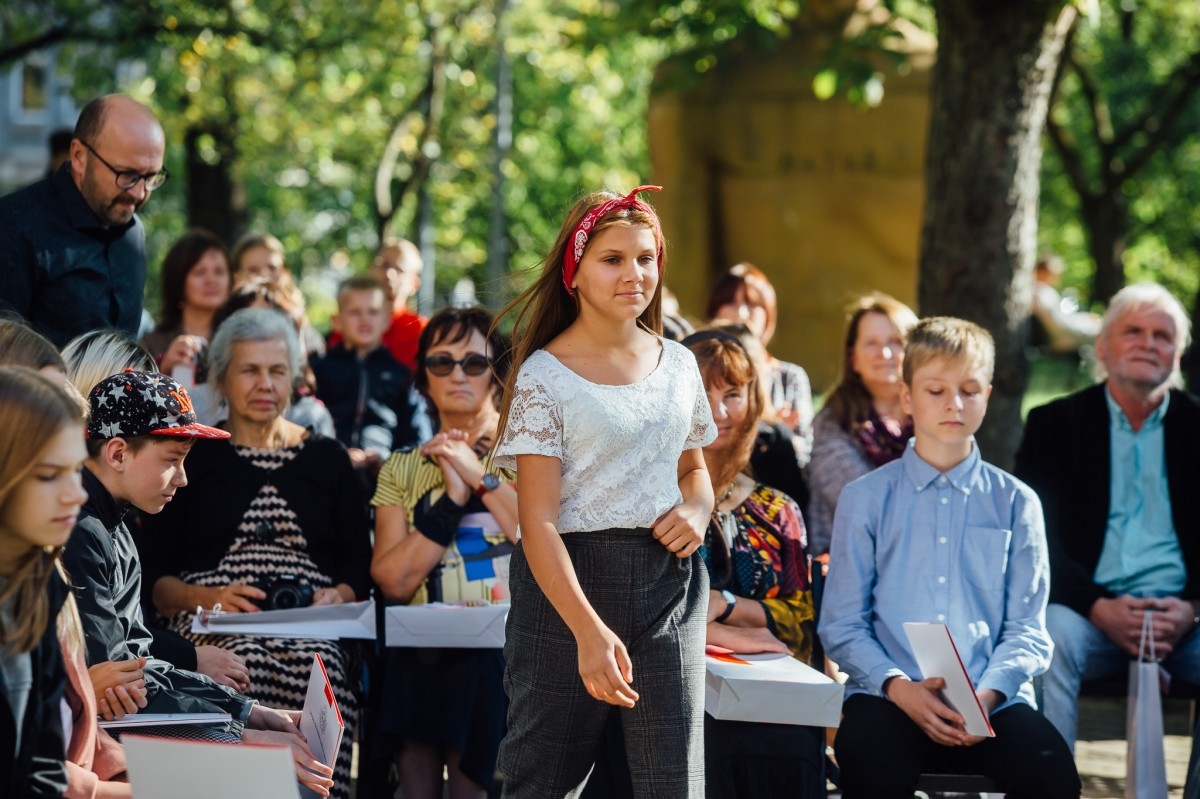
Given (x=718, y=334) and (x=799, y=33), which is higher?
(x=799, y=33)

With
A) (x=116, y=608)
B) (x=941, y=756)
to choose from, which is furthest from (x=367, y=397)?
(x=941, y=756)

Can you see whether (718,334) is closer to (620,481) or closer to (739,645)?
(739,645)

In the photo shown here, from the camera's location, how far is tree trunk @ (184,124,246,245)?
15672 mm

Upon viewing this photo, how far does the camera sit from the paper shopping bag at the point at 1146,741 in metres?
4.66

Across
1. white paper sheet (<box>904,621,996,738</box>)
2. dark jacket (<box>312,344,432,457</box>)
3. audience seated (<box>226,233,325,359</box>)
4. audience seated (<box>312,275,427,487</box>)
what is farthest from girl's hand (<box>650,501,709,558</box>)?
audience seated (<box>226,233,325,359</box>)

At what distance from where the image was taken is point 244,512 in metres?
5.00

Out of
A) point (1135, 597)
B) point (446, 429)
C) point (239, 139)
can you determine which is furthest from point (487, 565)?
point (239, 139)

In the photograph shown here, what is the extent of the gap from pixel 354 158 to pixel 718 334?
61.4 feet

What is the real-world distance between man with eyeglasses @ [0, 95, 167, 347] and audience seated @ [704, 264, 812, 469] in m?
2.59

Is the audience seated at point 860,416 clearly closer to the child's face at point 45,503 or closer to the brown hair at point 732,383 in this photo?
the brown hair at point 732,383

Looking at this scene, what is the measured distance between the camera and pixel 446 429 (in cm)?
525

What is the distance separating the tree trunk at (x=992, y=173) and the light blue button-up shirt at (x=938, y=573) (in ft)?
8.09

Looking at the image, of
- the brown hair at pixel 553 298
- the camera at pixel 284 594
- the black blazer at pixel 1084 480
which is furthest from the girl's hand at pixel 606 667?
the black blazer at pixel 1084 480

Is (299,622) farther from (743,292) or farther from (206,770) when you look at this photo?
(743,292)
